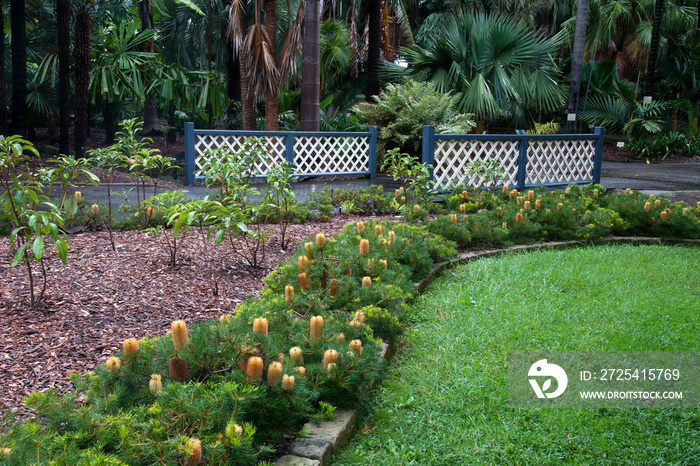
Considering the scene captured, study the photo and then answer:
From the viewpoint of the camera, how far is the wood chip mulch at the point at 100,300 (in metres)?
2.53

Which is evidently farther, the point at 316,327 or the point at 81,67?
the point at 81,67

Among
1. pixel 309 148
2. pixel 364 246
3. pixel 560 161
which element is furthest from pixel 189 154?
pixel 364 246

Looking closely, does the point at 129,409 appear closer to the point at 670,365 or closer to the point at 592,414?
the point at 592,414

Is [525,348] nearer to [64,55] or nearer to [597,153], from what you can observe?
[597,153]

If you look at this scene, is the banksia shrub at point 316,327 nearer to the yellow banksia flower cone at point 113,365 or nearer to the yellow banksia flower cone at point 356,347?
the yellow banksia flower cone at point 356,347

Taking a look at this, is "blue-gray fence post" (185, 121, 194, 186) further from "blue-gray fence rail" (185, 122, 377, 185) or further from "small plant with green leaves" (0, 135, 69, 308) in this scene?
"small plant with green leaves" (0, 135, 69, 308)

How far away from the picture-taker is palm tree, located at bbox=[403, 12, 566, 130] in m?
13.9

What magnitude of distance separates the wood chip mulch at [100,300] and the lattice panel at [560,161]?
21.1ft

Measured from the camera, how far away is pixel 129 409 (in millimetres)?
1860

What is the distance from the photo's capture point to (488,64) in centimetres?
1436

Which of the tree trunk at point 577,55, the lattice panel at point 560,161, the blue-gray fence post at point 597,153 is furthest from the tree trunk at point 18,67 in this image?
the tree trunk at point 577,55

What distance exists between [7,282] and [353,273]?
6.84 ft

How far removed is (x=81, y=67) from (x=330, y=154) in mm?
5141

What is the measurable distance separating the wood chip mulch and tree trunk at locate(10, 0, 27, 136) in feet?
27.0
